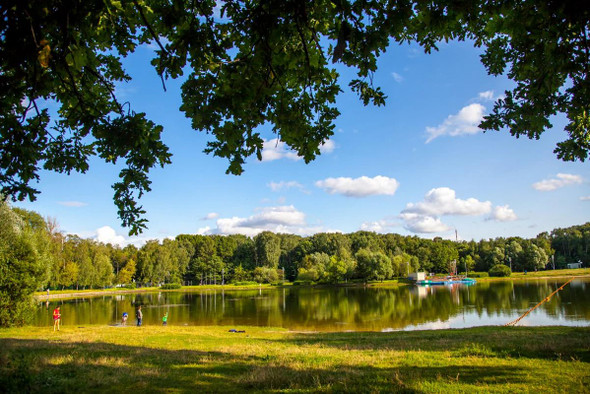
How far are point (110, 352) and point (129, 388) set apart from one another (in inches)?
190

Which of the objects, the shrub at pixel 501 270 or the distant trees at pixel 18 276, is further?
the shrub at pixel 501 270

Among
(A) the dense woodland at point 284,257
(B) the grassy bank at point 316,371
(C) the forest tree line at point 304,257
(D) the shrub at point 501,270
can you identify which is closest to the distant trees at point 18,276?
(B) the grassy bank at point 316,371

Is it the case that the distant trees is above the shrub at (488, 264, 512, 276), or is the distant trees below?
above

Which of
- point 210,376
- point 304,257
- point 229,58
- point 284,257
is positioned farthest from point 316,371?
point 284,257

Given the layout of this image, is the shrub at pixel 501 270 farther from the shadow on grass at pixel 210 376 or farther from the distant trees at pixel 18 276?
the distant trees at pixel 18 276

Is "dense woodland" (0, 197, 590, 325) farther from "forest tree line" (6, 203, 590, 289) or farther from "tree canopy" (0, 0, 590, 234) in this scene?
"tree canopy" (0, 0, 590, 234)


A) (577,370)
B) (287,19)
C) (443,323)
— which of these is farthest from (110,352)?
(443,323)

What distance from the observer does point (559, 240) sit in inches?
4660

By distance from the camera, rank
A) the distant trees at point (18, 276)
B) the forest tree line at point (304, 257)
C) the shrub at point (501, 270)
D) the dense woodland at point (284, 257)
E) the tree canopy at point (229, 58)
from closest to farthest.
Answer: the tree canopy at point (229, 58) < the distant trees at point (18, 276) < the dense woodland at point (284, 257) < the forest tree line at point (304, 257) < the shrub at point (501, 270)

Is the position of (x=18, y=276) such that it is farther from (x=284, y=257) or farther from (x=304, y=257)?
(x=284, y=257)

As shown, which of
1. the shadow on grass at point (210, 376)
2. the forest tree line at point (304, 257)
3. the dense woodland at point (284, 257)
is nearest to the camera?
the shadow on grass at point (210, 376)

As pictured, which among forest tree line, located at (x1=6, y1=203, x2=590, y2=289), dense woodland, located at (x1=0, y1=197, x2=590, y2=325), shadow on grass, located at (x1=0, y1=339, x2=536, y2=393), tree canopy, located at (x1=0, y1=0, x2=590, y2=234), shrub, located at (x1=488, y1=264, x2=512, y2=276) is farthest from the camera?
shrub, located at (x1=488, y1=264, x2=512, y2=276)

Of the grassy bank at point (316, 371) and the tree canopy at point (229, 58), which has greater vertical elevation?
the tree canopy at point (229, 58)

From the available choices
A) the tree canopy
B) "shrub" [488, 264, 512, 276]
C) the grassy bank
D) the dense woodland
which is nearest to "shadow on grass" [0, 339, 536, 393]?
the grassy bank
